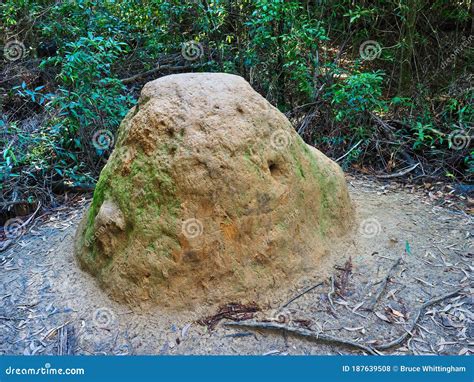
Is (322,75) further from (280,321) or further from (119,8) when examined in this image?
(280,321)

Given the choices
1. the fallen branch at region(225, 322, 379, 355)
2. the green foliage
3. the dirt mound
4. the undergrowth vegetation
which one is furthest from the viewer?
the green foliage

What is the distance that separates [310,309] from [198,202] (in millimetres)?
943

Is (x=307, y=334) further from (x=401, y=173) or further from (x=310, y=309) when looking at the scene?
(x=401, y=173)

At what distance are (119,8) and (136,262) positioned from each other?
14.1ft

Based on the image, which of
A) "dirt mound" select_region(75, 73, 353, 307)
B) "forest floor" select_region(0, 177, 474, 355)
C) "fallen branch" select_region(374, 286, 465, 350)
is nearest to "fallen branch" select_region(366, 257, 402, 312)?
"forest floor" select_region(0, 177, 474, 355)

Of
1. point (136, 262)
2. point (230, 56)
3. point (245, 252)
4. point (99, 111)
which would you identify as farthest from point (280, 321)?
point (230, 56)

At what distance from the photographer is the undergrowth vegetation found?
4.32 metres

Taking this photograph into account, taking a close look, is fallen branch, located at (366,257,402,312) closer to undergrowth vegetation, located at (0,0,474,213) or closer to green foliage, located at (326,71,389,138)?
undergrowth vegetation, located at (0,0,474,213)

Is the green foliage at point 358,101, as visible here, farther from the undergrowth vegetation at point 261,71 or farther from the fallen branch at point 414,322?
the fallen branch at point 414,322

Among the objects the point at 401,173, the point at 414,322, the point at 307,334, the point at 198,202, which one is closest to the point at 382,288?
the point at 414,322

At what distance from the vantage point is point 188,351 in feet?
7.10

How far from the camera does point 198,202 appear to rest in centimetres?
238

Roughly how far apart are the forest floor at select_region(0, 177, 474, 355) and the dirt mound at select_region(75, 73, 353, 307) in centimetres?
15

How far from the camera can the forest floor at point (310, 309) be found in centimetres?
221
